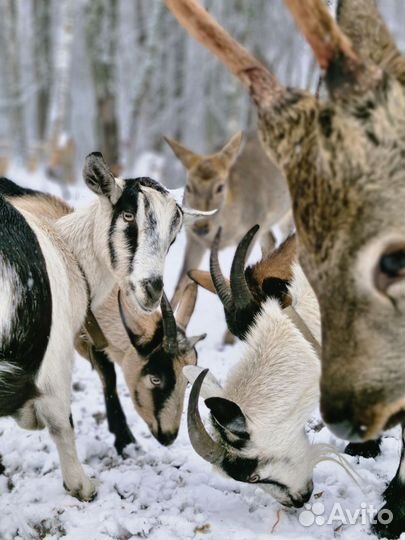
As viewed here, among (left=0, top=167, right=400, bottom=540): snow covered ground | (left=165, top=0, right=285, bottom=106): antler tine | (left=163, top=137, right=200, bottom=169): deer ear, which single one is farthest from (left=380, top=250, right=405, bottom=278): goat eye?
(left=163, top=137, right=200, bottom=169): deer ear

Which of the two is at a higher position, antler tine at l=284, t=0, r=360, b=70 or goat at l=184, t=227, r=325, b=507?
antler tine at l=284, t=0, r=360, b=70

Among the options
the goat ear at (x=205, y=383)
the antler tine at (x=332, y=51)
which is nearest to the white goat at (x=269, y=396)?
the goat ear at (x=205, y=383)

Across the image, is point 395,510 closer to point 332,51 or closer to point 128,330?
point 128,330

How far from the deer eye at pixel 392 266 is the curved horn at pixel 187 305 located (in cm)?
337

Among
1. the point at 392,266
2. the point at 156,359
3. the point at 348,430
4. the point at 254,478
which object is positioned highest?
the point at 156,359

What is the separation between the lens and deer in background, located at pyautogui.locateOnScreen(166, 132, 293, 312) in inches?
356

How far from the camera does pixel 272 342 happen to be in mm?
3734

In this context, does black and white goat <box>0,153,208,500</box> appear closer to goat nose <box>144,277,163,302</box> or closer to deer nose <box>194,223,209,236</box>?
goat nose <box>144,277,163,302</box>

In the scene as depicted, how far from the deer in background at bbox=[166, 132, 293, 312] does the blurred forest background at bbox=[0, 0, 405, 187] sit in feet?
9.98

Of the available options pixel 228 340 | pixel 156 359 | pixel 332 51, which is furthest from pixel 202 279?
pixel 332 51

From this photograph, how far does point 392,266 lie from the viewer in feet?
5.64

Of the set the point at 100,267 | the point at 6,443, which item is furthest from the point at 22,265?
the point at 6,443

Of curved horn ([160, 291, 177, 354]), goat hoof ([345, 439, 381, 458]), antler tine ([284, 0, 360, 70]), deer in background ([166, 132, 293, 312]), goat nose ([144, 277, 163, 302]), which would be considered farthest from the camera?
deer in background ([166, 132, 293, 312])

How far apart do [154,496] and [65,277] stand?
1.51 metres
